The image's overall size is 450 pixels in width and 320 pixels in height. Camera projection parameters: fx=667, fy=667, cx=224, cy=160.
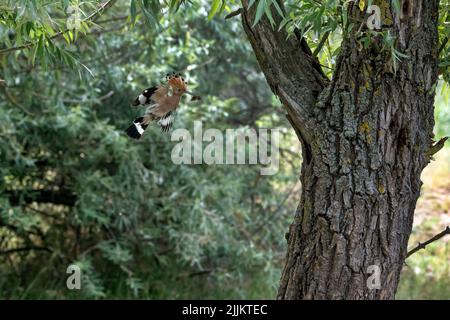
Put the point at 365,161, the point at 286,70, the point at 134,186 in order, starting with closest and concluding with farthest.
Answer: the point at 365,161
the point at 286,70
the point at 134,186

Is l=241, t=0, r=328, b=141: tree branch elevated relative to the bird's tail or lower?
elevated

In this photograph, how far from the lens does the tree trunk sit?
1.79m

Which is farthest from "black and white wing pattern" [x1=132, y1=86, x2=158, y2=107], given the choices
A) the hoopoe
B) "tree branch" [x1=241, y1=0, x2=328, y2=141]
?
"tree branch" [x1=241, y1=0, x2=328, y2=141]

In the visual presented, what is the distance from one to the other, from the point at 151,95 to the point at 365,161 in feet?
2.04

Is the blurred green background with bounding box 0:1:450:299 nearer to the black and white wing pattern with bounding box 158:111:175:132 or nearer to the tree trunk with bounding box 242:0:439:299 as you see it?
the black and white wing pattern with bounding box 158:111:175:132

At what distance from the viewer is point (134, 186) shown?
425 centimetres

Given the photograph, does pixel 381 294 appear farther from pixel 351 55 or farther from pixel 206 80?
pixel 206 80

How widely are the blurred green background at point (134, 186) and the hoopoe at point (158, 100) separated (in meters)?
1.88

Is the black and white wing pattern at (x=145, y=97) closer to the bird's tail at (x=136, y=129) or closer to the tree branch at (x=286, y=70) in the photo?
the bird's tail at (x=136, y=129)

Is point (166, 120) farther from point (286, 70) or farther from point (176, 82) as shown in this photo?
point (286, 70)

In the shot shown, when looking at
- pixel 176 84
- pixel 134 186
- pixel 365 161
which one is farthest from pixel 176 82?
pixel 134 186

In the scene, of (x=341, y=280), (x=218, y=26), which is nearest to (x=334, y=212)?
(x=341, y=280)

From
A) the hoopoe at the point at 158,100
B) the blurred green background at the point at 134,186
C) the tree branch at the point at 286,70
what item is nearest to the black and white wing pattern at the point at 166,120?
the hoopoe at the point at 158,100

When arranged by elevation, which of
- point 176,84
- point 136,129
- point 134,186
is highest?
point 176,84
